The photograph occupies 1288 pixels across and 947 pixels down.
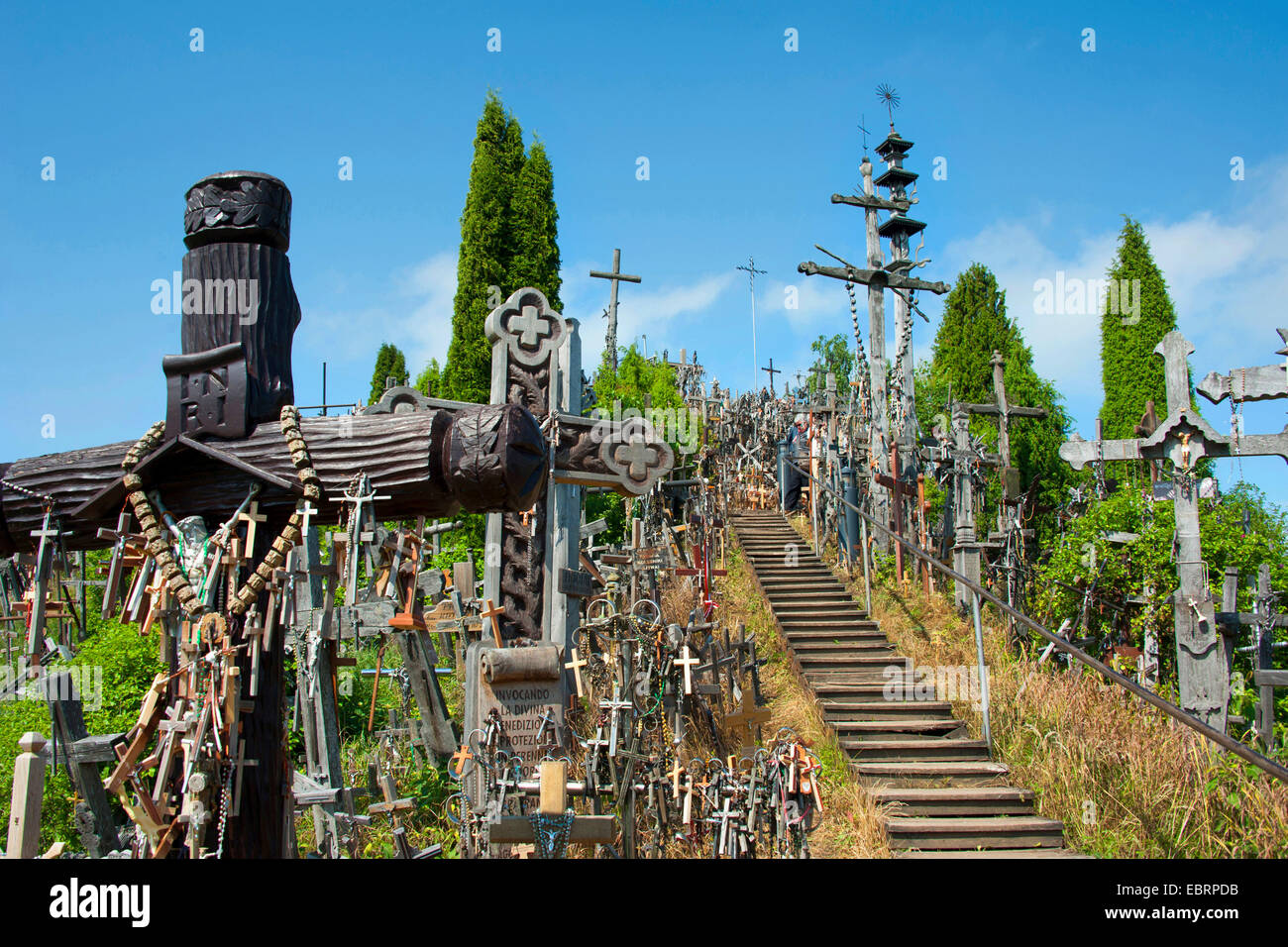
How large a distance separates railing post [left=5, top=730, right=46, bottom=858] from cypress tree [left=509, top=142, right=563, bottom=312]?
15.2 m

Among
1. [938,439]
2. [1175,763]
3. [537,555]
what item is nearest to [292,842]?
[537,555]

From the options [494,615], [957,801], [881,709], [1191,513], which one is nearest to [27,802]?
[494,615]

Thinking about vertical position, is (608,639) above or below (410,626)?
below

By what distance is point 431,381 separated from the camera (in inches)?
819

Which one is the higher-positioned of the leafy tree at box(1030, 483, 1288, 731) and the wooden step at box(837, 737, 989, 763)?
the leafy tree at box(1030, 483, 1288, 731)

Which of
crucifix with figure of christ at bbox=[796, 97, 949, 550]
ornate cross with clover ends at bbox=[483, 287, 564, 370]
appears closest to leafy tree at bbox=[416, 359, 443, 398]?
crucifix with figure of christ at bbox=[796, 97, 949, 550]

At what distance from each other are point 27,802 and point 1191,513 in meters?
8.74

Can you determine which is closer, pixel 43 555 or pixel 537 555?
pixel 43 555

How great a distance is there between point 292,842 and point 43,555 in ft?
3.37

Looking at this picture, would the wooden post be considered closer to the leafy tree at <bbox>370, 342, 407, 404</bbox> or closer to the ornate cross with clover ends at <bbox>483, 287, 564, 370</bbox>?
the ornate cross with clover ends at <bbox>483, 287, 564, 370</bbox>

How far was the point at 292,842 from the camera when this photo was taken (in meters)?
2.75

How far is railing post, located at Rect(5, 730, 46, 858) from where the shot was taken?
274cm

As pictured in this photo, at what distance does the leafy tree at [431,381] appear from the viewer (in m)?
19.1
